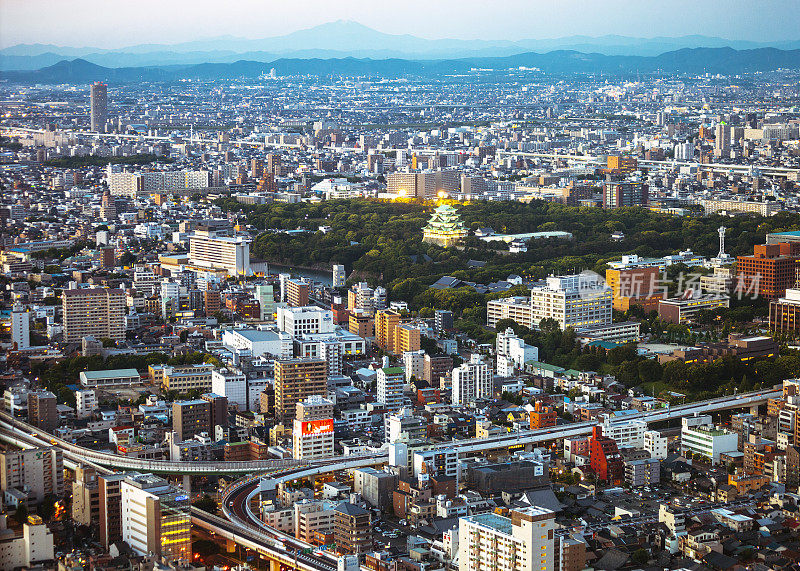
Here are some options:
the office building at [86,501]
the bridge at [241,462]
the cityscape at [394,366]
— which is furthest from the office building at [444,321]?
the office building at [86,501]

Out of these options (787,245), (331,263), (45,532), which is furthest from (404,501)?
(331,263)

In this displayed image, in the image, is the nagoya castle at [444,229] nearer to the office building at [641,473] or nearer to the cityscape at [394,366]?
the cityscape at [394,366]

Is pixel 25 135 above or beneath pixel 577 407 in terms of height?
above

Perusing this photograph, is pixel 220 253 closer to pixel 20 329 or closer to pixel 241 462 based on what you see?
pixel 20 329

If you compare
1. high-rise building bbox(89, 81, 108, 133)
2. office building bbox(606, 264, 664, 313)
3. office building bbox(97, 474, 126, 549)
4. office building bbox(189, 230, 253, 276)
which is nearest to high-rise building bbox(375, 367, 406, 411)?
office building bbox(97, 474, 126, 549)

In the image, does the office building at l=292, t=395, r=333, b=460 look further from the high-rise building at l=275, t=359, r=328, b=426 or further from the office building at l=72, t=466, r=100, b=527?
the office building at l=72, t=466, r=100, b=527

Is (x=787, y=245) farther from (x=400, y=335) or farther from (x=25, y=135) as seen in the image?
(x=25, y=135)
